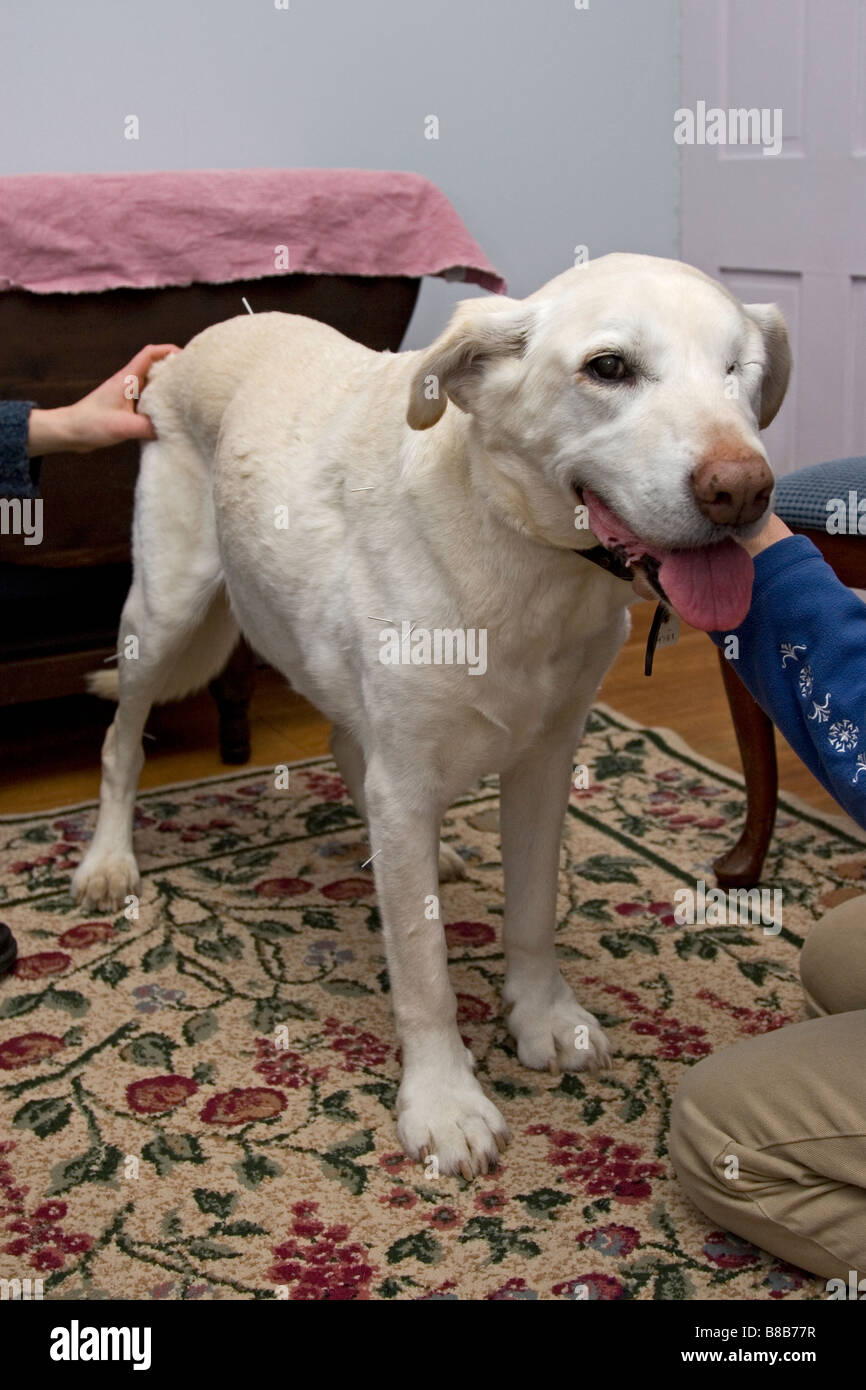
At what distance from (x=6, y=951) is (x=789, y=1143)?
1.33 m

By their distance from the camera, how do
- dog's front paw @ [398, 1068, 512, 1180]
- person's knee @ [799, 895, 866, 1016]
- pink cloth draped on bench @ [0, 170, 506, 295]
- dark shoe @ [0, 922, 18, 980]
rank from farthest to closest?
pink cloth draped on bench @ [0, 170, 506, 295]
dark shoe @ [0, 922, 18, 980]
person's knee @ [799, 895, 866, 1016]
dog's front paw @ [398, 1068, 512, 1180]

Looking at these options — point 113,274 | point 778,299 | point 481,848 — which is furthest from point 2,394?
point 778,299

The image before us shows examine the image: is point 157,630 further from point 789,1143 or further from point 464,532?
point 789,1143

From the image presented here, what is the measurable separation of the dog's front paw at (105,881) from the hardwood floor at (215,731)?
1.65 ft

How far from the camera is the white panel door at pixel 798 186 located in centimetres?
369

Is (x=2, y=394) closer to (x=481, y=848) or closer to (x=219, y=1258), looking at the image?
(x=481, y=848)

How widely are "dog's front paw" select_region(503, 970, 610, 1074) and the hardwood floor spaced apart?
1046 millimetres

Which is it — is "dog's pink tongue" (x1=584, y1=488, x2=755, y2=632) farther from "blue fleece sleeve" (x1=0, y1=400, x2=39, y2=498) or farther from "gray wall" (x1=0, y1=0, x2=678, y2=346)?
"gray wall" (x1=0, y1=0, x2=678, y2=346)

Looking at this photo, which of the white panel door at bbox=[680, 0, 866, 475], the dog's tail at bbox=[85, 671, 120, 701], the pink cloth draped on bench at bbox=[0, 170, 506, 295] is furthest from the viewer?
the white panel door at bbox=[680, 0, 866, 475]

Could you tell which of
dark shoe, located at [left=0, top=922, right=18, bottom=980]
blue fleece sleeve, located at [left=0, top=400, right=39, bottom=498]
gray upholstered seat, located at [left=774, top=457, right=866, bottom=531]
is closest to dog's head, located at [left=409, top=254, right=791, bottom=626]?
gray upholstered seat, located at [left=774, top=457, right=866, bottom=531]

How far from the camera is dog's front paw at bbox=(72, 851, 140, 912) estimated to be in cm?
241

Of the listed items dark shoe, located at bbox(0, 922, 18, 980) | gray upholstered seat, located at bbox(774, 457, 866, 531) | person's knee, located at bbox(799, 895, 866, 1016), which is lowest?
dark shoe, located at bbox(0, 922, 18, 980)

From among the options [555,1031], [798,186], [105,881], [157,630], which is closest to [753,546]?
[555,1031]

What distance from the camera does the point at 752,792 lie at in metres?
2.39
